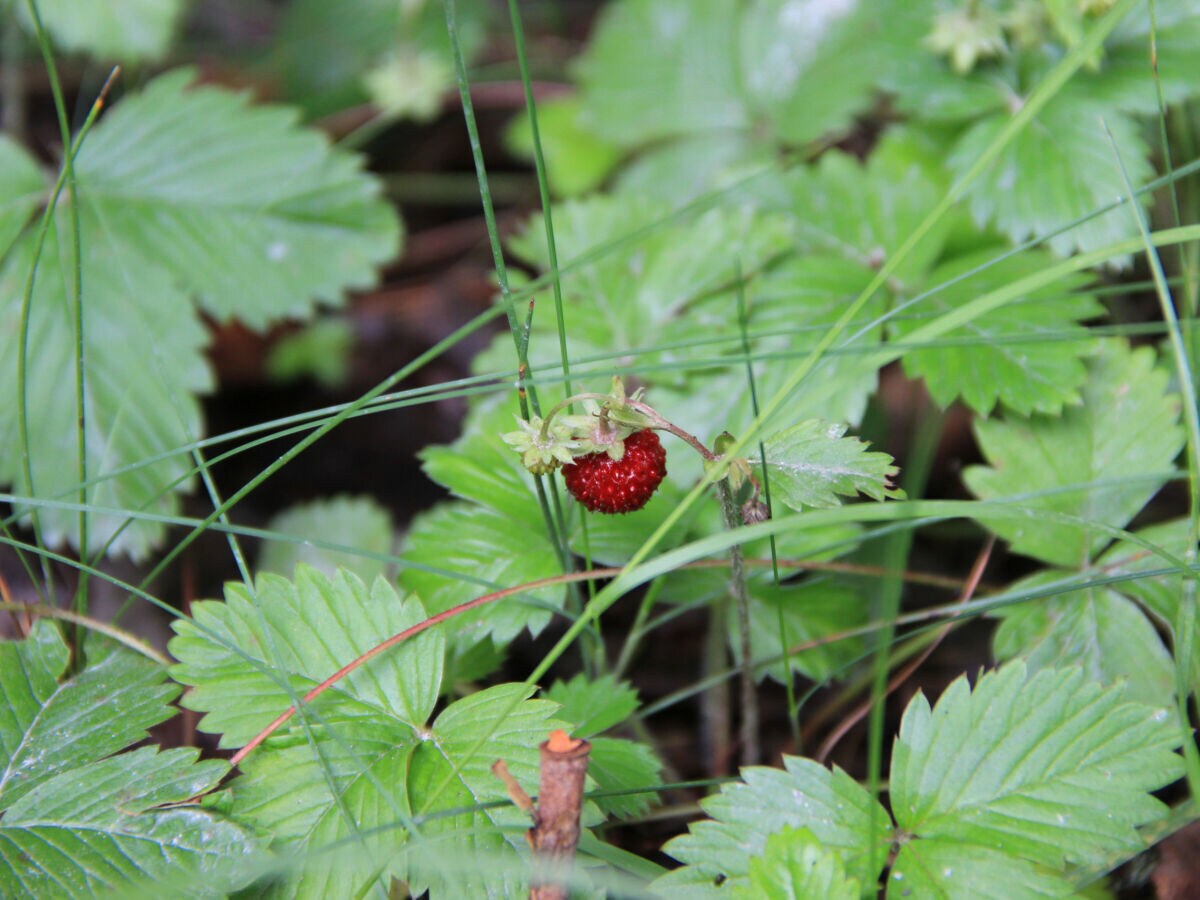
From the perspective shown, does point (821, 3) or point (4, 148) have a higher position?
point (821, 3)

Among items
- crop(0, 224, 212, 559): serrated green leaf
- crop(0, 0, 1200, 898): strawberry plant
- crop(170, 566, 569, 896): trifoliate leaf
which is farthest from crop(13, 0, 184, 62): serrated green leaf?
crop(170, 566, 569, 896): trifoliate leaf

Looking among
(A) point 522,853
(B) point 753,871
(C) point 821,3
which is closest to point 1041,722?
(B) point 753,871

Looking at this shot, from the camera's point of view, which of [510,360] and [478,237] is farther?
[478,237]

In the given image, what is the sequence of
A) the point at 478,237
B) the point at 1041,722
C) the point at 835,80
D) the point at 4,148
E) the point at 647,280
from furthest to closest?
the point at 478,237 → the point at 835,80 → the point at 4,148 → the point at 647,280 → the point at 1041,722

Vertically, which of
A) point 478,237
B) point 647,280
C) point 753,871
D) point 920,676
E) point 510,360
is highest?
point 478,237

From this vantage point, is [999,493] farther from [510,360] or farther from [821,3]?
[821,3]

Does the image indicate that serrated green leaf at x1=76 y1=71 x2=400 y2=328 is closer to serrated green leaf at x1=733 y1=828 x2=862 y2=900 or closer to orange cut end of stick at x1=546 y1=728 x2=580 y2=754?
orange cut end of stick at x1=546 y1=728 x2=580 y2=754
